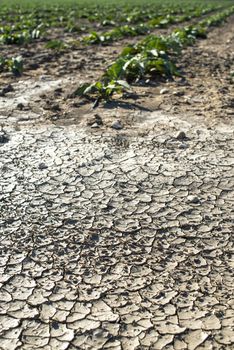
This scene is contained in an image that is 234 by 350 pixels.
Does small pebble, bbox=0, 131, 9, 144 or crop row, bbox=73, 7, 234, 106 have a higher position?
small pebble, bbox=0, 131, 9, 144

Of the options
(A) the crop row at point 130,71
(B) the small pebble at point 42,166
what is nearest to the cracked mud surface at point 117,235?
(B) the small pebble at point 42,166

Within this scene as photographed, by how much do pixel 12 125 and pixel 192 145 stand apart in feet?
5.59

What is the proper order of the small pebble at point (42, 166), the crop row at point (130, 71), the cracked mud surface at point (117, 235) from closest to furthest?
the cracked mud surface at point (117, 235), the small pebble at point (42, 166), the crop row at point (130, 71)

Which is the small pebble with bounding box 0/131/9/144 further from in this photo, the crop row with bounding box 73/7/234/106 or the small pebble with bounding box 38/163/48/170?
the crop row with bounding box 73/7/234/106

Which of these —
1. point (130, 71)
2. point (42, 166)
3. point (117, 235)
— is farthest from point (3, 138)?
point (130, 71)

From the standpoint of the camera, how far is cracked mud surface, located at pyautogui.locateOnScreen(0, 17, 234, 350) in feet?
6.89

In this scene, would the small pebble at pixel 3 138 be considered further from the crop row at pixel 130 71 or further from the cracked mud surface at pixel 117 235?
the crop row at pixel 130 71

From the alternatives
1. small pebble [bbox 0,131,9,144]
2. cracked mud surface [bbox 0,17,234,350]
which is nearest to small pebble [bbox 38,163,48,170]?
cracked mud surface [bbox 0,17,234,350]

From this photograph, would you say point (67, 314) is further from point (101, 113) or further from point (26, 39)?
point (26, 39)

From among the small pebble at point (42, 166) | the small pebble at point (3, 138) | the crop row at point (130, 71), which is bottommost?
the crop row at point (130, 71)

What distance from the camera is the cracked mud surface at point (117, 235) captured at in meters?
2.10

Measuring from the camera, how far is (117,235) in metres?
2.82

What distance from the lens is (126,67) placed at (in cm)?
613

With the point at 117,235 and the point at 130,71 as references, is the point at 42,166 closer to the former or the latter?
the point at 117,235
